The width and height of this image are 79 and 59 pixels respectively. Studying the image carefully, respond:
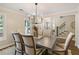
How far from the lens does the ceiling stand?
70.0 inches

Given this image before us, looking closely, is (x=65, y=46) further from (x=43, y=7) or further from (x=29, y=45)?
(x=43, y=7)

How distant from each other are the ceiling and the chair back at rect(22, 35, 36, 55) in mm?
437

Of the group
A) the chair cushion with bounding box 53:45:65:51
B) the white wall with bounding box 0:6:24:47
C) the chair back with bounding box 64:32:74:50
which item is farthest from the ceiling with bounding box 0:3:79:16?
the chair cushion with bounding box 53:45:65:51

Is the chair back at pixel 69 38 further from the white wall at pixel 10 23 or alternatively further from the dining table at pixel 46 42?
the white wall at pixel 10 23

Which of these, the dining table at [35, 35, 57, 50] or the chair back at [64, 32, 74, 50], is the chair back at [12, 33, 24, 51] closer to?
the dining table at [35, 35, 57, 50]

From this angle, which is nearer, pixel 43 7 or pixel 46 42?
pixel 43 7

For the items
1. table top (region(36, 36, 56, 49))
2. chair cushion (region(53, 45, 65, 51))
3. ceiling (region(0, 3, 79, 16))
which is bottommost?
chair cushion (region(53, 45, 65, 51))

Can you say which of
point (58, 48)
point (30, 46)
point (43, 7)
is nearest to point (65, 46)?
point (58, 48)

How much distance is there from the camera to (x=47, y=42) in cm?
196

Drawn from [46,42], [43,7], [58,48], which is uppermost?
[43,7]

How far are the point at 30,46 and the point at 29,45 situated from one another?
26 mm

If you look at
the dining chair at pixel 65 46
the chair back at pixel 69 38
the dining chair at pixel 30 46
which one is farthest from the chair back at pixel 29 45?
the chair back at pixel 69 38
